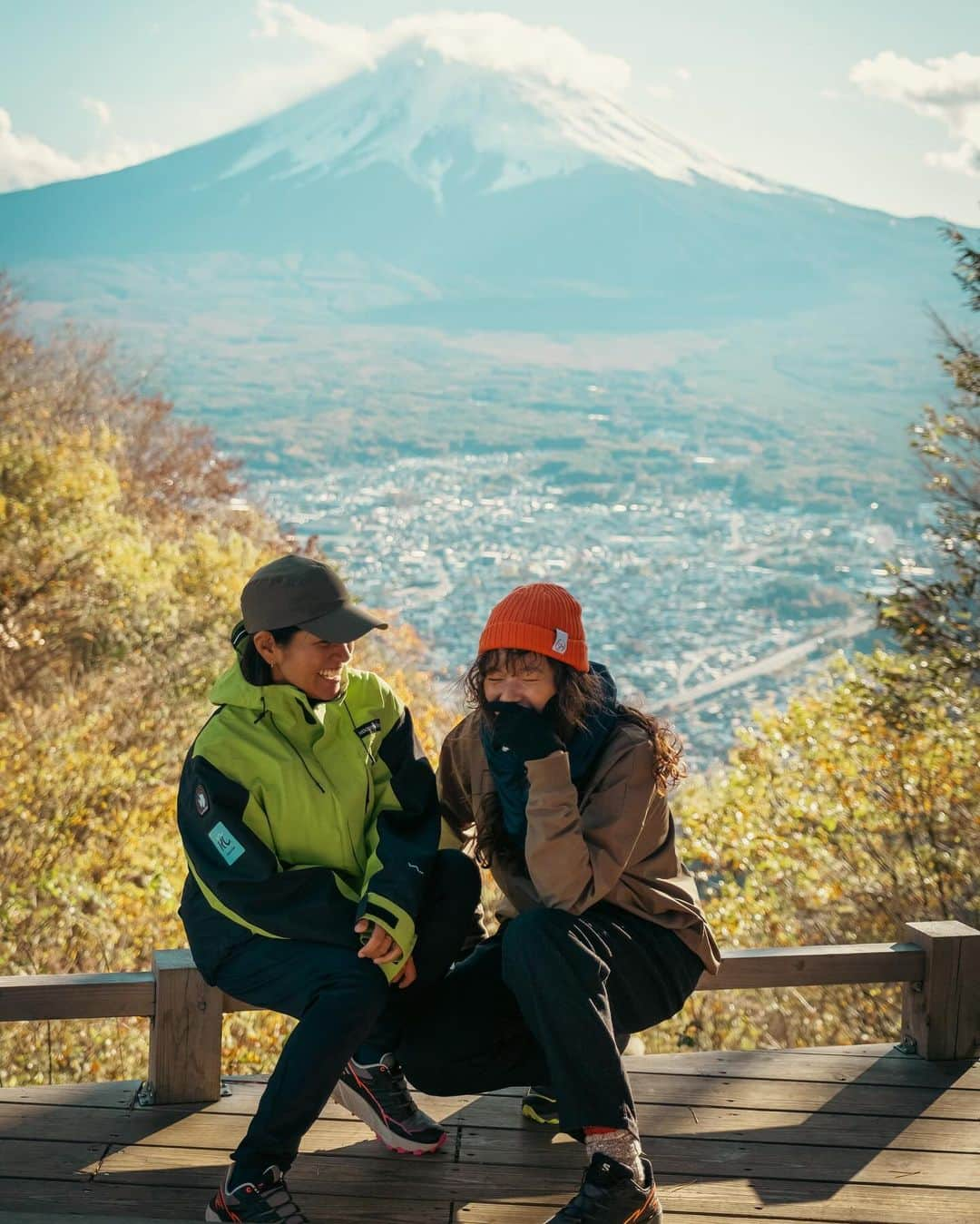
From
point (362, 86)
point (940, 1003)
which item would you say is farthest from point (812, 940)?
point (362, 86)

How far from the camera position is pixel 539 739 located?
2463 millimetres

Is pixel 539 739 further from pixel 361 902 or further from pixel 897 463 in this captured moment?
pixel 897 463

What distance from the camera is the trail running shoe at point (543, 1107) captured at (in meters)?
2.68

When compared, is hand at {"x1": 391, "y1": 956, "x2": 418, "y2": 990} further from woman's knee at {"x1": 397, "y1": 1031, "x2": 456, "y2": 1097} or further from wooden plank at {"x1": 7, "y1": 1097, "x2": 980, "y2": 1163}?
wooden plank at {"x1": 7, "y1": 1097, "x2": 980, "y2": 1163}

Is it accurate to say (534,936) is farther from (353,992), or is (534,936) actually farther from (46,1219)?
(46,1219)

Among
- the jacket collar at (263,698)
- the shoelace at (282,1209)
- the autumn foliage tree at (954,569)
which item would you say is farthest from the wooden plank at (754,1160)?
the autumn foliage tree at (954,569)

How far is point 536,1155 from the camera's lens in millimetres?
2568

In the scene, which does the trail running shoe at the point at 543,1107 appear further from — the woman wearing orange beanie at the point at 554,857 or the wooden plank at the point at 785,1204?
the wooden plank at the point at 785,1204

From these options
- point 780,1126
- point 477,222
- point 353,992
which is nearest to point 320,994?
point 353,992

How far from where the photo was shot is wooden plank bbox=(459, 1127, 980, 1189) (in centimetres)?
251

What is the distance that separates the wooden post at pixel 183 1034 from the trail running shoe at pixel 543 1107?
0.67 meters

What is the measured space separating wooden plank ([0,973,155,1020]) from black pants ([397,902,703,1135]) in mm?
578

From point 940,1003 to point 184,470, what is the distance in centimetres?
2994

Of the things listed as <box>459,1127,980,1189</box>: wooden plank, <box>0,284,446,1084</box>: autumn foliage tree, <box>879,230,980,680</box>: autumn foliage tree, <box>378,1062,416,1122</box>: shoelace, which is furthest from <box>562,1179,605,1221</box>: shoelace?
<box>879,230,980,680</box>: autumn foliage tree
